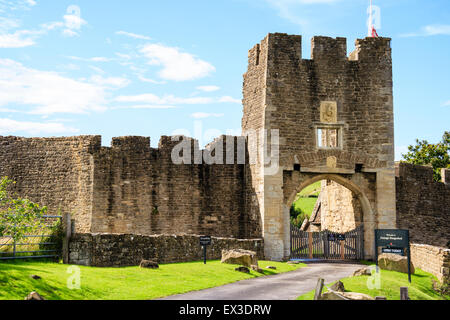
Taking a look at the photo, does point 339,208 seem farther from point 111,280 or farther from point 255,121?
point 111,280

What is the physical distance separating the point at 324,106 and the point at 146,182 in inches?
325

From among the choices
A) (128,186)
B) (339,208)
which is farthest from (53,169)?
(339,208)

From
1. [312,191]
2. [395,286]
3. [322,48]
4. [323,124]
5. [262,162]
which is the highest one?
[322,48]

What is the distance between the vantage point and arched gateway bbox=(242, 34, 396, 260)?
22922mm

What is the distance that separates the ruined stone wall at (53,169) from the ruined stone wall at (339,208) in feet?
38.0

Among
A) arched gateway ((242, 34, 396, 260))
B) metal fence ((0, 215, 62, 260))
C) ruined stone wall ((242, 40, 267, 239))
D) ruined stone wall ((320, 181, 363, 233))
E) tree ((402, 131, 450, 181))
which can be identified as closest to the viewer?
metal fence ((0, 215, 62, 260))

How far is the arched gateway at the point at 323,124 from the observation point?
22.9 m

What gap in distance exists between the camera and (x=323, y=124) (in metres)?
23.3

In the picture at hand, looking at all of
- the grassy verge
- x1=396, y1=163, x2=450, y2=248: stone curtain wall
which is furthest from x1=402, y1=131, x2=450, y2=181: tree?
the grassy verge

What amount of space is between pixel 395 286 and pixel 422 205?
45.1 ft

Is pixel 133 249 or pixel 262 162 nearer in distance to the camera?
pixel 133 249

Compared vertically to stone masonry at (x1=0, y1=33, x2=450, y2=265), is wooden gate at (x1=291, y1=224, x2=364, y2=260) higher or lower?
lower

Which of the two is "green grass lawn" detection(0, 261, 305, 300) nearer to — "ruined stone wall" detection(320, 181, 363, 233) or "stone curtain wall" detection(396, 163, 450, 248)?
"ruined stone wall" detection(320, 181, 363, 233)

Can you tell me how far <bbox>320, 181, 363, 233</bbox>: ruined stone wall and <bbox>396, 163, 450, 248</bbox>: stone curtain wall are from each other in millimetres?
2598
